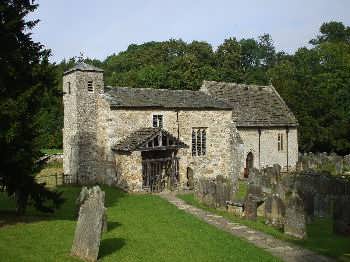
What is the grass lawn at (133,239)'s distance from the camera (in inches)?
506

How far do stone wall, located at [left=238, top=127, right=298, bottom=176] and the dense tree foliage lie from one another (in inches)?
171

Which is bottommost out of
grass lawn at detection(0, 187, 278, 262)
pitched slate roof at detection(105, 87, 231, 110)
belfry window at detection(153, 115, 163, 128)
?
grass lawn at detection(0, 187, 278, 262)

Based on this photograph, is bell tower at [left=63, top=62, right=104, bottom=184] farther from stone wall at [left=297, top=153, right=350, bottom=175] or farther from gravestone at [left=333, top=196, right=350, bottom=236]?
gravestone at [left=333, top=196, right=350, bottom=236]

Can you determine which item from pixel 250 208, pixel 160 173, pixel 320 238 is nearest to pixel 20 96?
pixel 250 208

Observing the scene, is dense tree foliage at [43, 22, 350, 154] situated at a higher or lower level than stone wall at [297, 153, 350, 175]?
higher

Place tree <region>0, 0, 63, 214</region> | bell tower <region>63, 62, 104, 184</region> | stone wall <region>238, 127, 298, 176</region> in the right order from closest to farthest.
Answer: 1. tree <region>0, 0, 63, 214</region>
2. bell tower <region>63, 62, 104, 184</region>
3. stone wall <region>238, 127, 298, 176</region>

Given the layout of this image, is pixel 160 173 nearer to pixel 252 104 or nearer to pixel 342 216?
pixel 252 104

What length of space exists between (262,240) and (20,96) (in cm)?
1030

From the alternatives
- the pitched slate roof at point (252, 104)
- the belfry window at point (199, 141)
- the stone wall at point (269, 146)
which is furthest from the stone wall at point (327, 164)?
the belfry window at point (199, 141)

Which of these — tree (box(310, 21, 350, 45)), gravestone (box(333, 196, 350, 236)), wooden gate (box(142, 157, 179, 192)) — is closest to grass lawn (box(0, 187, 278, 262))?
gravestone (box(333, 196, 350, 236))

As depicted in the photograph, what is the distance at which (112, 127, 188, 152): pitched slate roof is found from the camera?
2920 centimetres

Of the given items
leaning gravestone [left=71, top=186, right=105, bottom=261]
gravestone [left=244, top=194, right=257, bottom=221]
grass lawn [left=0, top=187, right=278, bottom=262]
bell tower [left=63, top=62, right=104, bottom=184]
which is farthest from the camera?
bell tower [left=63, top=62, right=104, bottom=184]

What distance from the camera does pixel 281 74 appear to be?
63.8m

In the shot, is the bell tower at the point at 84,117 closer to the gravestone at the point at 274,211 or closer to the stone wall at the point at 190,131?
the stone wall at the point at 190,131
